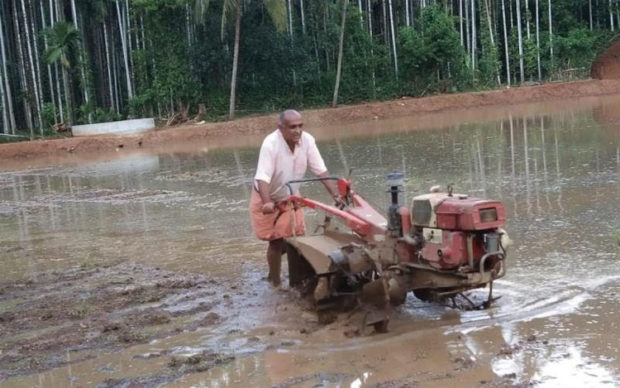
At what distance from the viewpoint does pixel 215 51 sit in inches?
1224

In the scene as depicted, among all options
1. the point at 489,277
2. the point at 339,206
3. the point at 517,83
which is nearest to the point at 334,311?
the point at 339,206

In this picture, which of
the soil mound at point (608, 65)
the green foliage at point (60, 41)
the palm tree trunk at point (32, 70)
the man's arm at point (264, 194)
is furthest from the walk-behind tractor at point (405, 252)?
the soil mound at point (608, 65)

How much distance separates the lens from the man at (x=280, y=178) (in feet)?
18.8

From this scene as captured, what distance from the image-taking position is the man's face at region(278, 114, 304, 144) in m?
5.65

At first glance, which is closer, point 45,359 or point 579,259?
point 45,359

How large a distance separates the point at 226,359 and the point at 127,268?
312 cm

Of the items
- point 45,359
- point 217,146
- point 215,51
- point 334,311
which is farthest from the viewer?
point 215,51

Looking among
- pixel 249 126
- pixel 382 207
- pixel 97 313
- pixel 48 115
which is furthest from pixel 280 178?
pixel 48 115

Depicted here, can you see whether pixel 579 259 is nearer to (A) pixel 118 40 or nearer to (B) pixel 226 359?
(B) pixel 226 359

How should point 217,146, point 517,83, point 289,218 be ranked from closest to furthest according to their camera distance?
point 289,218
point 217,146
point 517,83

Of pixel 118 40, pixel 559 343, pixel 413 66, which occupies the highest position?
pixel 118 40

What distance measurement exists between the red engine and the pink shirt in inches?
59.3

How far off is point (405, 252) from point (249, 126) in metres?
21.8

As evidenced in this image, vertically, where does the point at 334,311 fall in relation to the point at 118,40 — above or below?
below
